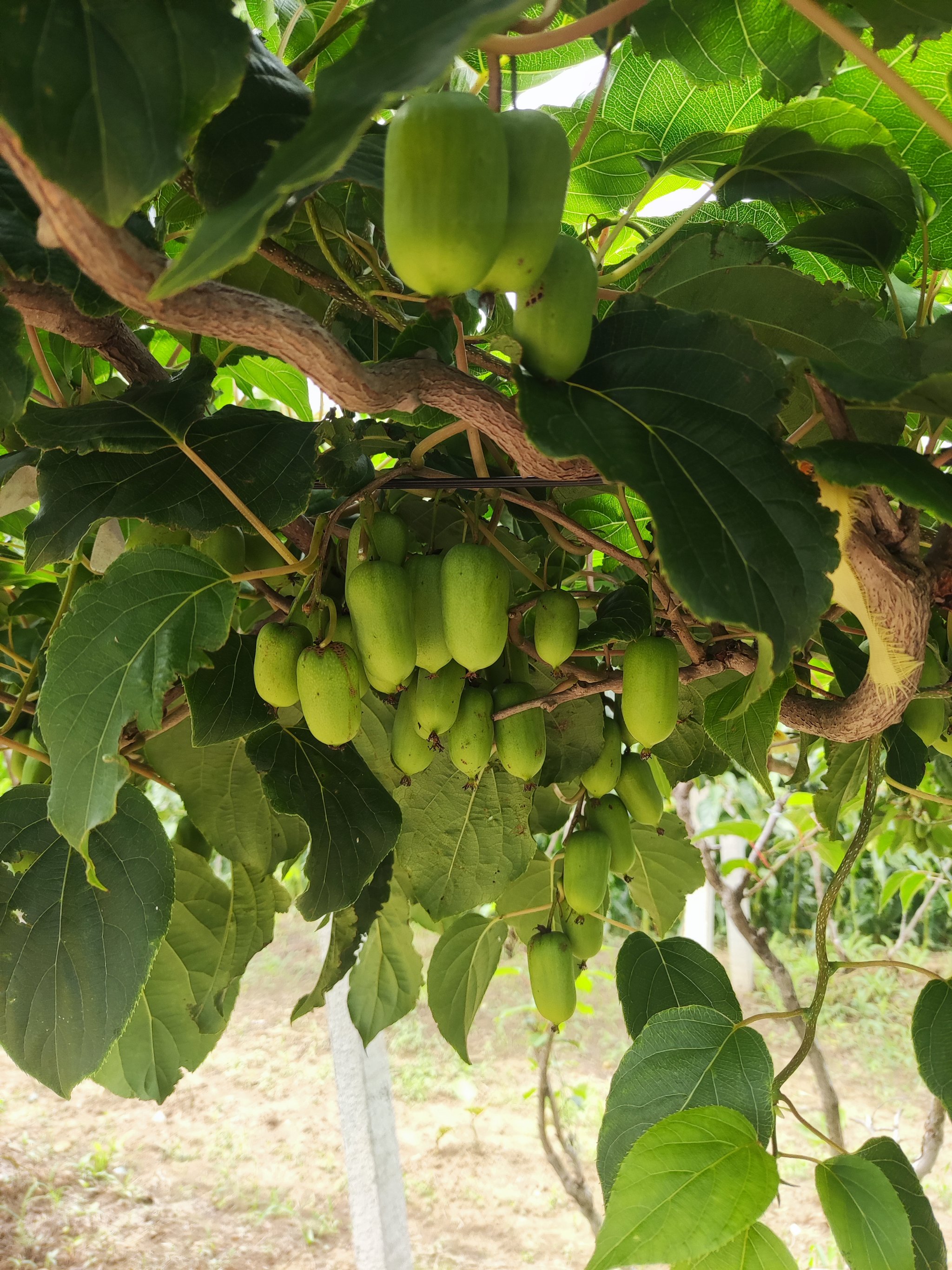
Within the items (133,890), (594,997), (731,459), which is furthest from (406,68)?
(594,997)

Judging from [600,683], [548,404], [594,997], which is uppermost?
[548,404]

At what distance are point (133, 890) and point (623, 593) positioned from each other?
0.38 meters

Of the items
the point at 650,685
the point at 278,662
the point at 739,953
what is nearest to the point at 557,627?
the point at 650,685

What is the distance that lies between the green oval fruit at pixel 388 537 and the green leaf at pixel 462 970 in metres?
0.56

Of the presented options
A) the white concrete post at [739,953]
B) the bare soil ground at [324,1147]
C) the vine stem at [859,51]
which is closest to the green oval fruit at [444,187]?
the vine stem at [859,51]

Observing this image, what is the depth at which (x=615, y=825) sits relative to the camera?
2.37 feet

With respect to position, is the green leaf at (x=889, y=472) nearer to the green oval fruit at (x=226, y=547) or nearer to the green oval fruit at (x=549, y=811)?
the green oval fruit at (x=226, y=547)

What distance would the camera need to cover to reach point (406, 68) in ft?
0.83

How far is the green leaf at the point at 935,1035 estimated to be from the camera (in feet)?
2.11

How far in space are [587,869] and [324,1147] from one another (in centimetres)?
251

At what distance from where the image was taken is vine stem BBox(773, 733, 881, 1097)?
25.0 inches

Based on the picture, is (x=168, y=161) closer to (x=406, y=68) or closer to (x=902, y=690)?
(x=406, y=68)

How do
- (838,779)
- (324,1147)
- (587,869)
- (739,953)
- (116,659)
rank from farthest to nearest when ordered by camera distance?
(739,953) → (324,1147) → (838,779) → (587,869) → (116,659)

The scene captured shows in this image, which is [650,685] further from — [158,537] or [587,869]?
[158,537]
